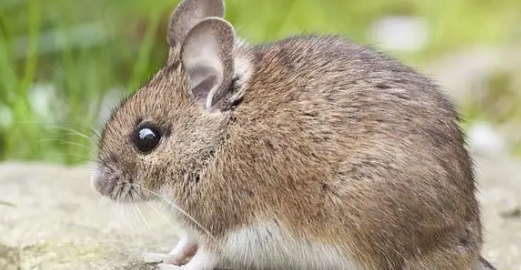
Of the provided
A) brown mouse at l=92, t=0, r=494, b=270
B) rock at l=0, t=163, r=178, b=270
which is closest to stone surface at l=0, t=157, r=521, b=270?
rock at l=0, t=163, r=178, b=270

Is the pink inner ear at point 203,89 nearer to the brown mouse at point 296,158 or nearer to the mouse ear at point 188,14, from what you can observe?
the brown mouse at point 296,158

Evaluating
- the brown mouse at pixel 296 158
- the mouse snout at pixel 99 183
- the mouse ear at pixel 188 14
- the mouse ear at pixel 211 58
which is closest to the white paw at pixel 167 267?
the brown mouse at pixel 296 158

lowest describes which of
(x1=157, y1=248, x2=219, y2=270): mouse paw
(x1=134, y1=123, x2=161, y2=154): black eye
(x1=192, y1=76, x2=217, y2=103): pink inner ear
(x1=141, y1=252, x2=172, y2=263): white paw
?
(x1=157, y1=248, x2=219, y2=270): mouse paw

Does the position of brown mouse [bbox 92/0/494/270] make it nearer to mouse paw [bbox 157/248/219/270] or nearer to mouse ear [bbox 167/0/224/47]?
mouse paw [bbox 157/248/219/270]

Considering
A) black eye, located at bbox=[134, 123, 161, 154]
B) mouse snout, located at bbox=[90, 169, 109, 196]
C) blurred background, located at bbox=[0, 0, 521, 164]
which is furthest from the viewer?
blurred background, located at bbox=[0, 0, 521, 164]

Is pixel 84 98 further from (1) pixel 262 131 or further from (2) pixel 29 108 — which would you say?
(1) pixel 262 131
